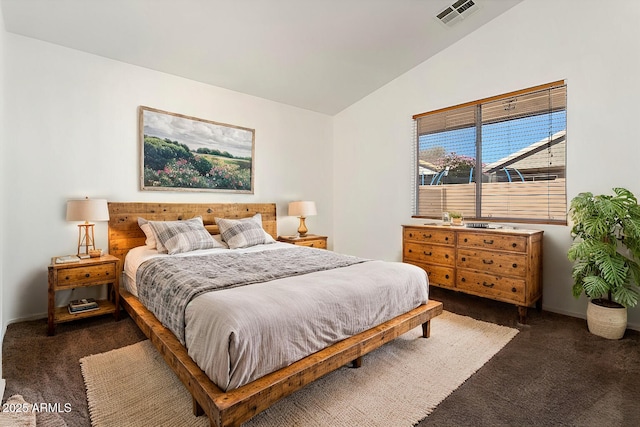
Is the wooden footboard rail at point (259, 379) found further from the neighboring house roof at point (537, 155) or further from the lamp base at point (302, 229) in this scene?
the lamp base at point (302, 229)

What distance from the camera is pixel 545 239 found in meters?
3.35

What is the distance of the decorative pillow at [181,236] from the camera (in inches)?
125

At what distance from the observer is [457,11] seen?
11.1 feet

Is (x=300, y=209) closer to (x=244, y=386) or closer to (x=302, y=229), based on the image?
(x=302, y=229)

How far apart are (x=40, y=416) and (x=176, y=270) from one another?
1045 millimetres

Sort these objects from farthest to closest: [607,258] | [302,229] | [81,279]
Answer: [302,229]
[81,279]
[607,258]

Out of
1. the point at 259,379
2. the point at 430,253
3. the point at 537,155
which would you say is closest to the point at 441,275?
the point at 430,253

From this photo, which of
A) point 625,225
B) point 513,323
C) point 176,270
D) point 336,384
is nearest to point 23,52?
point 176,270

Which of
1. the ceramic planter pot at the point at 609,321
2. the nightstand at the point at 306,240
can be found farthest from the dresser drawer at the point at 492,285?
the nightstand at the point at 306,240

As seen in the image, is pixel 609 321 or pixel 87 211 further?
pixel 87 211

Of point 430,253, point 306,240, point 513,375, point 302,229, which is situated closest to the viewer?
point 513,375

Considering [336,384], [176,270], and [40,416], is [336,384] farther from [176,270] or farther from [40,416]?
[40,416]

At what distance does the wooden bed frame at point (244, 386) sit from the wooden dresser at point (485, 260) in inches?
35.0

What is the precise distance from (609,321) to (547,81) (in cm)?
233
